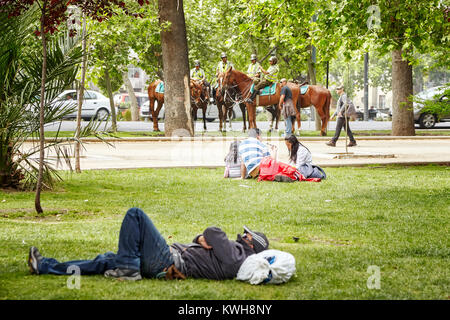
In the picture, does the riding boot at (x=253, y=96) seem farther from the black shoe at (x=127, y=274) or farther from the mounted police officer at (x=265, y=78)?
the black shoe at (x=127, y=274)

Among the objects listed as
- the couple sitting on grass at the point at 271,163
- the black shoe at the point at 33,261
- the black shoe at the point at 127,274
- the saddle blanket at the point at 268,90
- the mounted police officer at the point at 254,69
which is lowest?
the black shoe at the point at 127,274

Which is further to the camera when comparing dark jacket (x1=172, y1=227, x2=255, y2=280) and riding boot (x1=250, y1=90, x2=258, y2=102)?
riding boot (x1=250, y1=90, x2=258, y2=102)

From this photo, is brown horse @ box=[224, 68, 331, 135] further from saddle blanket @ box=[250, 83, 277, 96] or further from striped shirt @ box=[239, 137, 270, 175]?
striped shirt @ box=[239, 137, 270, 175]

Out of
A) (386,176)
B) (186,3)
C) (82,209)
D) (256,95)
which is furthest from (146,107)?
(82,209)

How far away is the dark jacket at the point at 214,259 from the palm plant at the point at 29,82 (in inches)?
172

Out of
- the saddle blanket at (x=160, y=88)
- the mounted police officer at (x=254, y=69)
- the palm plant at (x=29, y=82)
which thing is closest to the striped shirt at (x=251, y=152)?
the palm plant at (x=29, y=82)

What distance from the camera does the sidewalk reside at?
17.0 m

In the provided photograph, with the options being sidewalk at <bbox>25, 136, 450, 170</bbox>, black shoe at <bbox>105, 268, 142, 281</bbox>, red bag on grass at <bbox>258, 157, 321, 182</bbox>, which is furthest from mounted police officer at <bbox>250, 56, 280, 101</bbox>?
black shoe at <bbox>105, 268, 142, 281</bbox>

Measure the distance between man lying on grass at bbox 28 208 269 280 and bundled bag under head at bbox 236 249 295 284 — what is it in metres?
0.11

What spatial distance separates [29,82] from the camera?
10.8m

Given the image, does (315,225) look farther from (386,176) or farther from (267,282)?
(386,176)

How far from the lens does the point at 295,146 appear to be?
13.7 meters

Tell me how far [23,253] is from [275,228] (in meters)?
3.17

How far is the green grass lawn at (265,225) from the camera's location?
5848 millimetres
